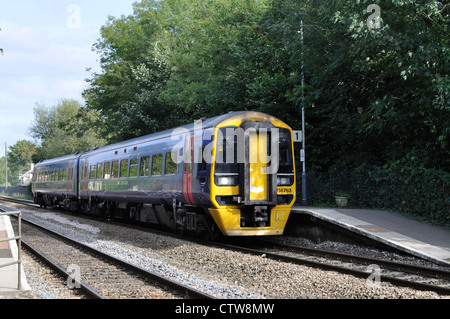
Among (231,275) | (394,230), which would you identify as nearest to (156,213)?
(394,230)

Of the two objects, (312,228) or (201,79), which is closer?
(312,228)

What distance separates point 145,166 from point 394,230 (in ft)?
27.1

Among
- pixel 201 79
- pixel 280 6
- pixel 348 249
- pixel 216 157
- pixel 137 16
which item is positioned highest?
pixel 137 16

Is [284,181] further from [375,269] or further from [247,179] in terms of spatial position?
[375,269]

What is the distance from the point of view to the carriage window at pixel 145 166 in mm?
16500

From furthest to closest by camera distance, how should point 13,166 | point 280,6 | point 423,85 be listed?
point 13,166
point 280,6
point 423,85

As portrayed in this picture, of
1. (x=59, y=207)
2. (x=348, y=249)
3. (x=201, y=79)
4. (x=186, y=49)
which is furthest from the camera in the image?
(x=59, y=207)

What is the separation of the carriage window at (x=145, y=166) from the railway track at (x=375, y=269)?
16.7 feet

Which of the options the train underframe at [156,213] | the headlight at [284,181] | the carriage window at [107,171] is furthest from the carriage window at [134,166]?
the headlight at [284,181]

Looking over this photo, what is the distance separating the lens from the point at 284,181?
43.2ft

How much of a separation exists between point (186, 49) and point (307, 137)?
42.5ft
